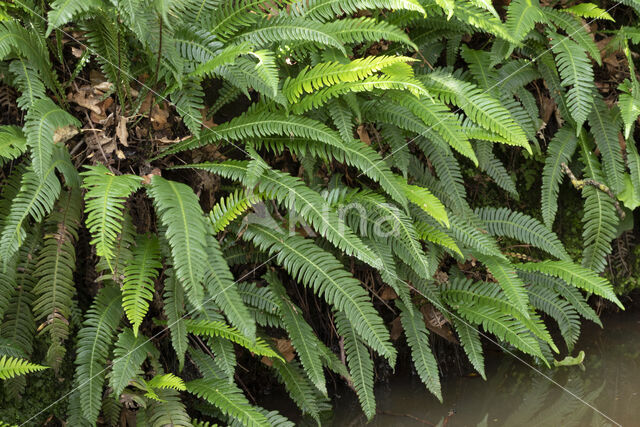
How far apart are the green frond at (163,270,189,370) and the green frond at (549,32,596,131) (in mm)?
2082

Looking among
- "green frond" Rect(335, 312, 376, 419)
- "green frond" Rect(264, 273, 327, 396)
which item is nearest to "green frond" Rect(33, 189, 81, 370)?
"green frond" Rect(264, 273, 327, 396)

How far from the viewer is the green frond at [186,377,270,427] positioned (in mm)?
2135

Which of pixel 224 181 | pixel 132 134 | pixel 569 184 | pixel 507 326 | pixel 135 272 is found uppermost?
pixel 132 134

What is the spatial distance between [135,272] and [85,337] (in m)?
0.31

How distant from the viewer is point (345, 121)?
2514 millimetres

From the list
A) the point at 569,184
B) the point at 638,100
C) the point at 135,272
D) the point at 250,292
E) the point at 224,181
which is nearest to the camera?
the point at 135,272

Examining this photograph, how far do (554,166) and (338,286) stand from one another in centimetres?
151

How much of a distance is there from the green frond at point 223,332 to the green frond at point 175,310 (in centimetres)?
4

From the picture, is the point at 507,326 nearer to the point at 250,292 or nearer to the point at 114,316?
the point at 250,292

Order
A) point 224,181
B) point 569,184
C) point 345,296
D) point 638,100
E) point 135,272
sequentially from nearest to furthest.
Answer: point 135,272, point 345,296, point 224,181, point 638,100, point 569,184

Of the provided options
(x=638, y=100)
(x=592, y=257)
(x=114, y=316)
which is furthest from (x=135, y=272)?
(x=638, y=100)

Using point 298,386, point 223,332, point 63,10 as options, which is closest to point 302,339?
point 298,386

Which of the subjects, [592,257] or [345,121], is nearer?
[345,121]

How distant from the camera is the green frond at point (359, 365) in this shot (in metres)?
2.47
